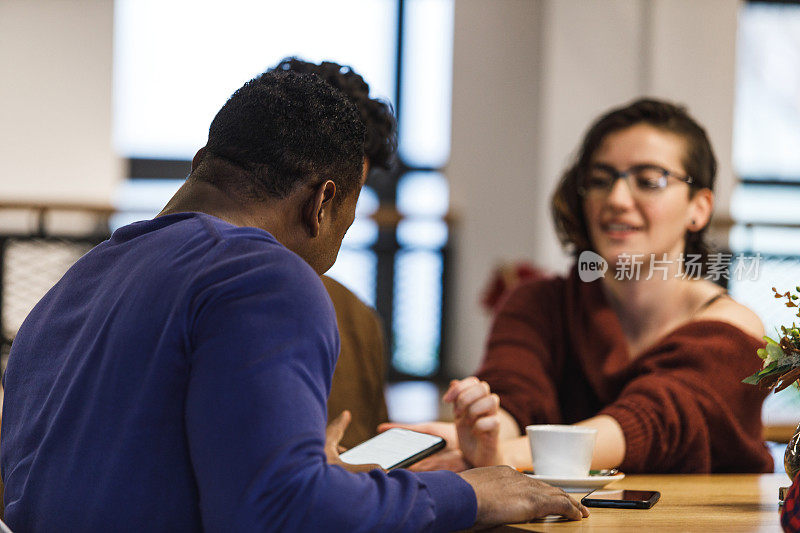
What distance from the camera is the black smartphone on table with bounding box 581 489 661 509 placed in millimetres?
1118

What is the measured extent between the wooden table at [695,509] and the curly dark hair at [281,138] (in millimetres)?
434

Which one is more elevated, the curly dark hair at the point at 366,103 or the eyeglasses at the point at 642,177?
the curly dark hair at the point at 366,103

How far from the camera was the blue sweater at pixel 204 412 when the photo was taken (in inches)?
30.0

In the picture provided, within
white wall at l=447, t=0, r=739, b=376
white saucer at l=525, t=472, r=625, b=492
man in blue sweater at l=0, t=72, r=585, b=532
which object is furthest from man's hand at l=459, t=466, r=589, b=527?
white wall at l=447, t=0, r=739, b=376

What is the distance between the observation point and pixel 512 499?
3.17 ft

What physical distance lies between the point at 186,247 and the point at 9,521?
1.17 feet

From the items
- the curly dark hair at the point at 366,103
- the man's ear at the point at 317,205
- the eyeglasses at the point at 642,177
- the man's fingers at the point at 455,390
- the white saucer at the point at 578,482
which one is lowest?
the white saucer at the point at 578,482

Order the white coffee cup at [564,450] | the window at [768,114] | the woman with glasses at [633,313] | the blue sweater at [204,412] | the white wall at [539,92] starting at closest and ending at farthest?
the blue sweater at [204,412]
the white coffee cup at [564,450]
the woman with glasses at [633,313]
the white wall at [539,92]
the window at [768,114]

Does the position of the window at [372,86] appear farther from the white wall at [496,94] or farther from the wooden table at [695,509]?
the wooden table at [695,509]

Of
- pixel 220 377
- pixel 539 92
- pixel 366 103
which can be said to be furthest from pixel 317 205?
pixel 539 92

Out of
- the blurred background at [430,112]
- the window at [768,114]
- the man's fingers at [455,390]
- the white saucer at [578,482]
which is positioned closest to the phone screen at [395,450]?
the man's fingers at [455,390]

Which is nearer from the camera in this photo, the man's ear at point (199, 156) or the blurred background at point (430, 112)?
the man's ear at point (199, 156)

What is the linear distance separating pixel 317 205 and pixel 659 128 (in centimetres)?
107

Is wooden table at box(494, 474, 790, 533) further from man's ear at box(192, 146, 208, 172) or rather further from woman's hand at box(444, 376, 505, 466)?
man's ear at box(192, 146, 208, 172)
